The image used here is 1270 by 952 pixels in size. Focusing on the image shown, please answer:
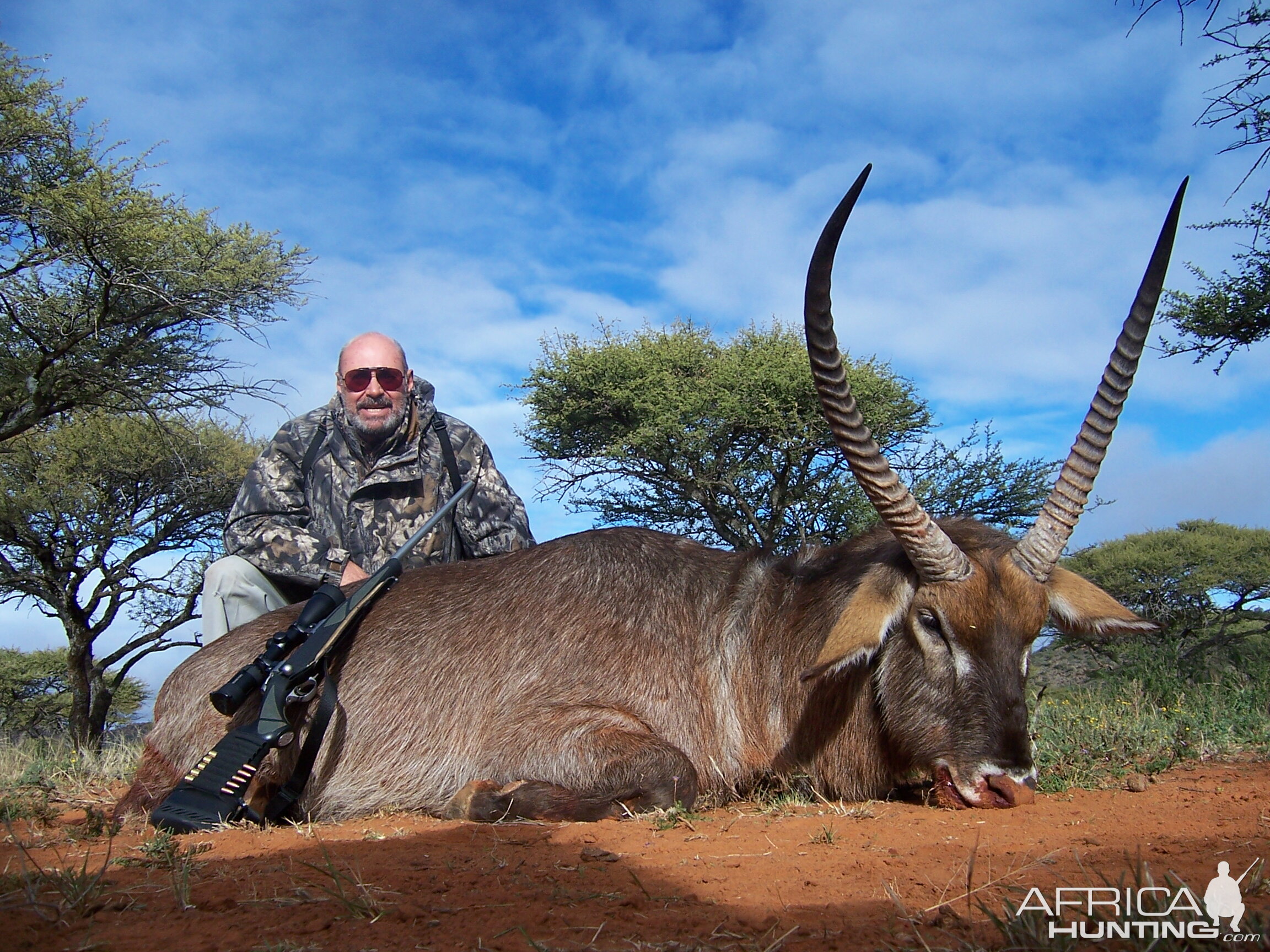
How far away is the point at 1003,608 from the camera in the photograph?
3.30 m

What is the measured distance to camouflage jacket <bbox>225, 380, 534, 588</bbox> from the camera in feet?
16.9

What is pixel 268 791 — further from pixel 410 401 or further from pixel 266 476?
pixel 410 401

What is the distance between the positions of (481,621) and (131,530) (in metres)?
15.4

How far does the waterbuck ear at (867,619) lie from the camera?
3289 millimetres

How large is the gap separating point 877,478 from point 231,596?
11.4 feet

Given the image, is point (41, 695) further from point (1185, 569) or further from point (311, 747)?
point (1185, 569)

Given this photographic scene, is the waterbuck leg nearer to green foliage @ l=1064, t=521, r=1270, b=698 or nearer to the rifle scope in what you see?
the rifle scope

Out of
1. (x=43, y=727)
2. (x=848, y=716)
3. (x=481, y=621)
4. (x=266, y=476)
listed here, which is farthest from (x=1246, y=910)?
(x=43, y=727)

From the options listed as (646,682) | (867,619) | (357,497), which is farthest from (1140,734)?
(357,497)

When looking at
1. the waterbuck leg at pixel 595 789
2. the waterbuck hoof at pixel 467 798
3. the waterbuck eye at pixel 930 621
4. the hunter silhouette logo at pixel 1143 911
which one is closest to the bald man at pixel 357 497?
the waterbuck hoof at pixel 467 798

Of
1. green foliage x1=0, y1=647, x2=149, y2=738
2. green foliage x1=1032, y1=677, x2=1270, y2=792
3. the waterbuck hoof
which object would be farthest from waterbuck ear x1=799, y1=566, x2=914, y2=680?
green foliage x1=0, y1=647, x2=149, y2=738

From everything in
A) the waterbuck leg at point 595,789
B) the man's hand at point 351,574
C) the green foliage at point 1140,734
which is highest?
the man's hand at point 351,574

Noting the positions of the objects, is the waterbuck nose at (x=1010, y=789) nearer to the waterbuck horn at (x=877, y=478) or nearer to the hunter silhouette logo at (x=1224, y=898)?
the waterbuck horn at (x=877, y=478)

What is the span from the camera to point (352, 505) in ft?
17.5
